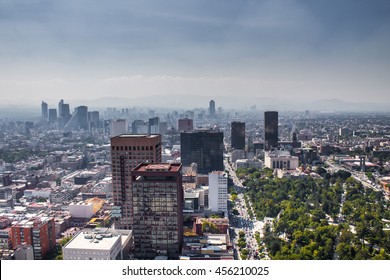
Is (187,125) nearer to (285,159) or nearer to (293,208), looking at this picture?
(285,159)

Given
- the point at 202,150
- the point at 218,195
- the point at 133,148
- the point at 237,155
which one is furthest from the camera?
the point at 237,155

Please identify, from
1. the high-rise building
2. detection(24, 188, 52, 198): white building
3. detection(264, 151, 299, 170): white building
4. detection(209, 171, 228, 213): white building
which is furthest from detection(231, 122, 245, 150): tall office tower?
the high-rise building

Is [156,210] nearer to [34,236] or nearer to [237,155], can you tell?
[34,236]

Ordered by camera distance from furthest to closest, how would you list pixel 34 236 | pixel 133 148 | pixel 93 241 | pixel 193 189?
pixel 193 189
pixel 133 148
pixel 34 236
pixel 93 241

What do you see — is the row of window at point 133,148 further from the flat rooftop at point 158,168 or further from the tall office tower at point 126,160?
the flat rooftop at point 158,168

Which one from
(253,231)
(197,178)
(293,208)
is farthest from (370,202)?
(197,178)

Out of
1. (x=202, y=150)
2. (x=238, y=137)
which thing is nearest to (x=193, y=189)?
(x=202, y=150)

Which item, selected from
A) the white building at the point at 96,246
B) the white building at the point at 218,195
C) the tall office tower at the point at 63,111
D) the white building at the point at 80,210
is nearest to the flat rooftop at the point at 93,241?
the white building at the point at 96,246
